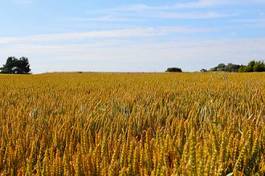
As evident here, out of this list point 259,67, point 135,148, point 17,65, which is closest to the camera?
point 135,148

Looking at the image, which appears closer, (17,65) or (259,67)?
(259,67)

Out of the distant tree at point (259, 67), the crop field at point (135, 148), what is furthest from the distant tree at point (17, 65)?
the crop field at point (135, 148)

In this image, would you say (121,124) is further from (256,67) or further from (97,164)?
(256,67)

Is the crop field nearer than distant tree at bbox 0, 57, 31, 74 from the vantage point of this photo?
Yes

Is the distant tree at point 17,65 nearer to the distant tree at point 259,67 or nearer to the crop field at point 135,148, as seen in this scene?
the distant tree at point 259,67

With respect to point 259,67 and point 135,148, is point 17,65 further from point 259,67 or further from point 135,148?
point 135,148

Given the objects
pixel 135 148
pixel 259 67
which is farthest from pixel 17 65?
pixel 135 148

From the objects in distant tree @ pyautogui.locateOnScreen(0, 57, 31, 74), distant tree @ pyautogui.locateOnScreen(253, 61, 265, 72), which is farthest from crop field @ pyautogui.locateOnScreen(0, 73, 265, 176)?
distant tree @ pyautogui.locateOnScreen(0, 57, 31, 74)

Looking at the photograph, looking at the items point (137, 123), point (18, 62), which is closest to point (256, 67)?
point (18, 62)

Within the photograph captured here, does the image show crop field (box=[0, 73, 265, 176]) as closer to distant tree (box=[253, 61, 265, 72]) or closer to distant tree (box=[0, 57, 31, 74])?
distant tree (box=[253, 61, 265, 72])

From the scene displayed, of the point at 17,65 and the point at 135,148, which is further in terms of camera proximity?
the point at 17,65

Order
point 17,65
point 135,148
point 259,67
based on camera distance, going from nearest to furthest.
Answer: point 135,148 < point 259,67 < point 17,65

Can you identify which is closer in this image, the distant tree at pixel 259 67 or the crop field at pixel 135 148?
the crop field at pixel 135 148

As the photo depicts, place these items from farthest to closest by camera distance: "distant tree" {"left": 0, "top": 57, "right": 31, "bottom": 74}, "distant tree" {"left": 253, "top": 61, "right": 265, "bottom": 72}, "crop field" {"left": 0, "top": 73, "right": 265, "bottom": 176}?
"distant tree" {"left": 0, "top": 57, "right": 31, "bottom": 74} → "distant tree" {"left": 253, "top": 61, "right": 265, "bottom": 72} → "crop field" {"left": 0, "top": 73, "right": 265, "bottom": 176}
